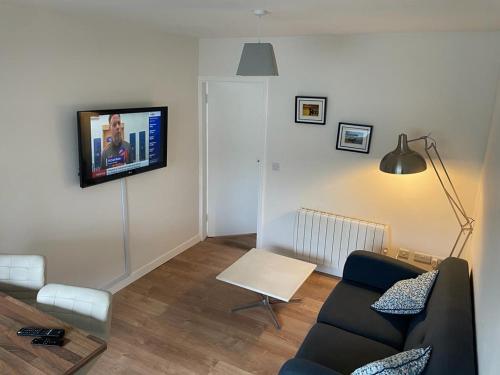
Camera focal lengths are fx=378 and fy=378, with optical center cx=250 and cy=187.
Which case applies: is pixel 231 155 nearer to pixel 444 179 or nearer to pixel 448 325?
pixel 444 179

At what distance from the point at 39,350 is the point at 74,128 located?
180cm

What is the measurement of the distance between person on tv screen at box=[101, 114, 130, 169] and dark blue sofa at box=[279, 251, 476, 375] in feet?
6.90

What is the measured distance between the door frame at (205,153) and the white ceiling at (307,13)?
32.2 inches

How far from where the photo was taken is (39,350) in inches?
67.5

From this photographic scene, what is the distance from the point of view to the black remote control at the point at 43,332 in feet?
5.85

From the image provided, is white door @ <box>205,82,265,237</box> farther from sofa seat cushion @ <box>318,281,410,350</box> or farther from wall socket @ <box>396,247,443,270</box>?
sofa seat cushion @ <box>318,281,410,350</box>

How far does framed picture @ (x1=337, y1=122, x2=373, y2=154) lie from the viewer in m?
3.59

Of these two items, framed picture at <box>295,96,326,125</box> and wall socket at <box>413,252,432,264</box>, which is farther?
framed picture at <box>295,96,326,125</box>

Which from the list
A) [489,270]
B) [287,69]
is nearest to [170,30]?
[287,69]

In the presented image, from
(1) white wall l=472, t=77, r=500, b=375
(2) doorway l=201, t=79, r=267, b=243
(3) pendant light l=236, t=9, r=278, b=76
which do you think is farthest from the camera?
(2) doorway l=201, t=79, r=267, b=243

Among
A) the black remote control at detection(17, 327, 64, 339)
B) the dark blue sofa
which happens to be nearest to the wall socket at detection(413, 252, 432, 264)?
the dark blue sofa

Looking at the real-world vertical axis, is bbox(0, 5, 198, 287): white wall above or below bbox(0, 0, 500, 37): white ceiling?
below

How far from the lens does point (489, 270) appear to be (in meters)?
1.92

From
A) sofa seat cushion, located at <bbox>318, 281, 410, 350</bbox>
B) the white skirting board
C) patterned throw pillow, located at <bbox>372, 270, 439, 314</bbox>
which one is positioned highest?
patterned throw pillow, located at <bbox>372, 270, 439, 314</bbox>
